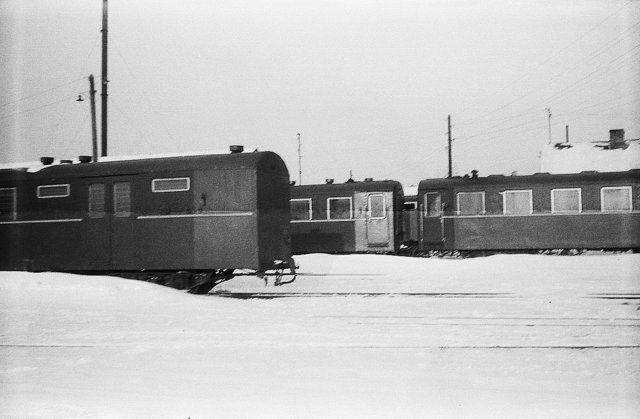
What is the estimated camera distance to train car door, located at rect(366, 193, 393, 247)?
22141 millimetres

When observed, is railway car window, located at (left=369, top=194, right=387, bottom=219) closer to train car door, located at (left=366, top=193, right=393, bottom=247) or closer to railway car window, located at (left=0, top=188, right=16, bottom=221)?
→ train car door, located at (left=366, top=193, right=393, bottom=247)

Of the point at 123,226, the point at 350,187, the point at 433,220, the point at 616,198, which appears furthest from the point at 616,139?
the point at 123,226

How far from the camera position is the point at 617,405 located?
4.87 m

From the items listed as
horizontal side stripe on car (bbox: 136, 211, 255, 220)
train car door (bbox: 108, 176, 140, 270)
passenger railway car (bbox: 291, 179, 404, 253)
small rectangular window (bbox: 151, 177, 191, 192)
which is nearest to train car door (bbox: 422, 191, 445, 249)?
passenger railway car (bbox: 291, 179, 404, 253)

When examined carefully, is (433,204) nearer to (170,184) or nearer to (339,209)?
(339,209)

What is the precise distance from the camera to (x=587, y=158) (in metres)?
26.6

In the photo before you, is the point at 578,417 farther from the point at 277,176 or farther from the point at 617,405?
the point at 277,176

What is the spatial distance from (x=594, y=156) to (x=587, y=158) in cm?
51

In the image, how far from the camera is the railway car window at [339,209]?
22.5 meters

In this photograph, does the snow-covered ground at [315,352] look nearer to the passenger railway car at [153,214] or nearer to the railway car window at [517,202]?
the passenger railway car at [153,214]

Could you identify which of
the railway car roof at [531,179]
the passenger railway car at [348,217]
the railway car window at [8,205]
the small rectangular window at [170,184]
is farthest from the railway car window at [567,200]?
the railway car window at [8,205]

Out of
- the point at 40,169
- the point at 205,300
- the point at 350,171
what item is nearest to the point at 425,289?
the point at 205,300

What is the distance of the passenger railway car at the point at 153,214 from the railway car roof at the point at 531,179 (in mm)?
9391

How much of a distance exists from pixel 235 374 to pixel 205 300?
5.17 metres
